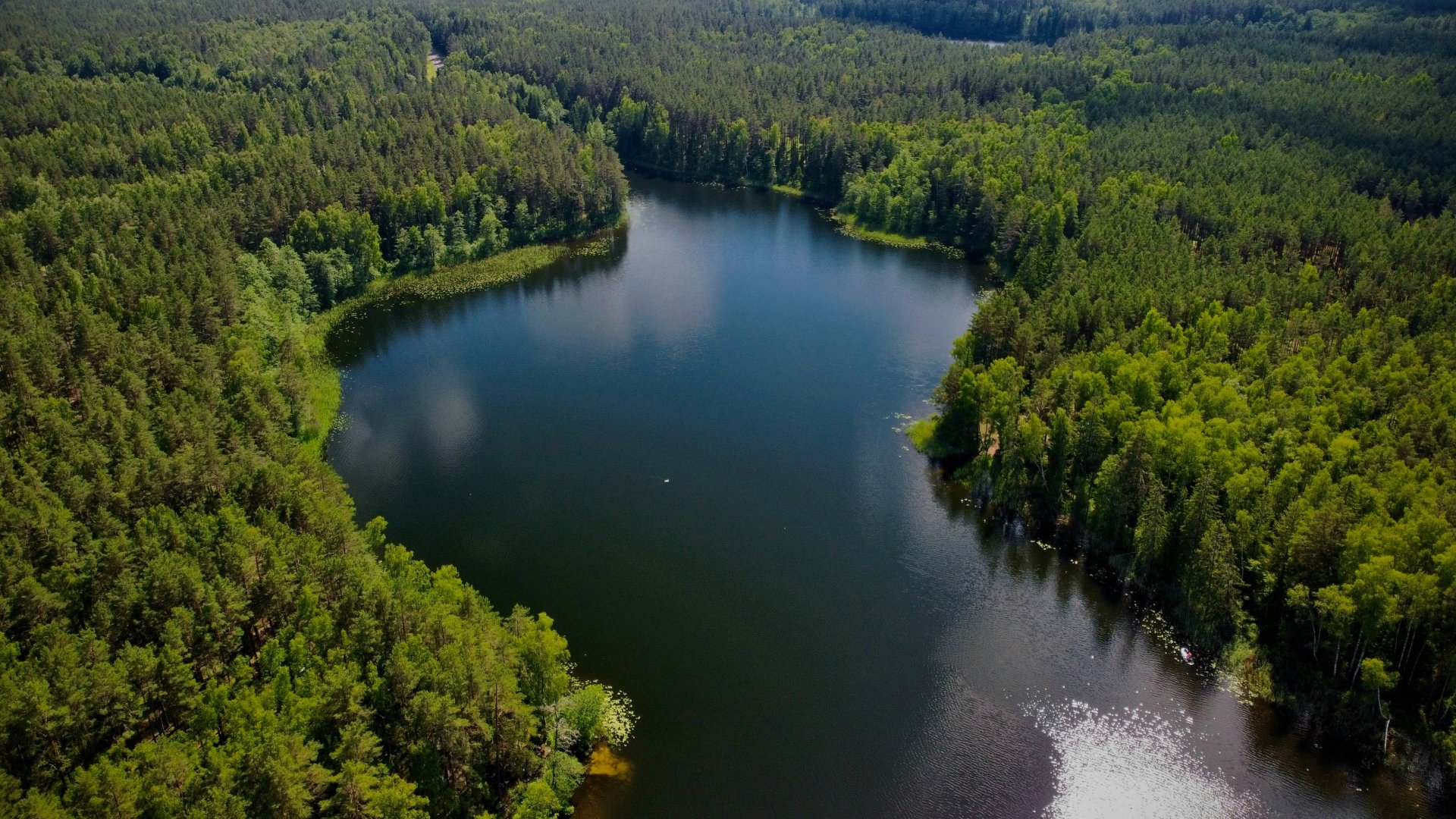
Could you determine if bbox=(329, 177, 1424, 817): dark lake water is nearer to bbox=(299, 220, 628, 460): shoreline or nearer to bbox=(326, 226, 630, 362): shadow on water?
bbox=(326, 226, 630, 362): shadow on water

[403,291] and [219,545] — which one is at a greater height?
[219,545]

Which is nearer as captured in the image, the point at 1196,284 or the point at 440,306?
the point at 1196,284

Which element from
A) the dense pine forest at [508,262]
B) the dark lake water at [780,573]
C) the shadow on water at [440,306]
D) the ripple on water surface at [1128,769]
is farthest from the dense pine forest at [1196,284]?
the shadow on water at [440,306]

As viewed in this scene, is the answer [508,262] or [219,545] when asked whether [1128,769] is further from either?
[508,262]

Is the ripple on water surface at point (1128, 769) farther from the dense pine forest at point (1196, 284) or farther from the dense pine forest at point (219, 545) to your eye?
the dense pine forest at point (219, 545)

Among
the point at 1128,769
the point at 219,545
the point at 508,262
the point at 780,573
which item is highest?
the point at 508,262

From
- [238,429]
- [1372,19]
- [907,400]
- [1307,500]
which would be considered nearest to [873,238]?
[907,400]

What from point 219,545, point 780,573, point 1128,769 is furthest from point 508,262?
point 1128,769
